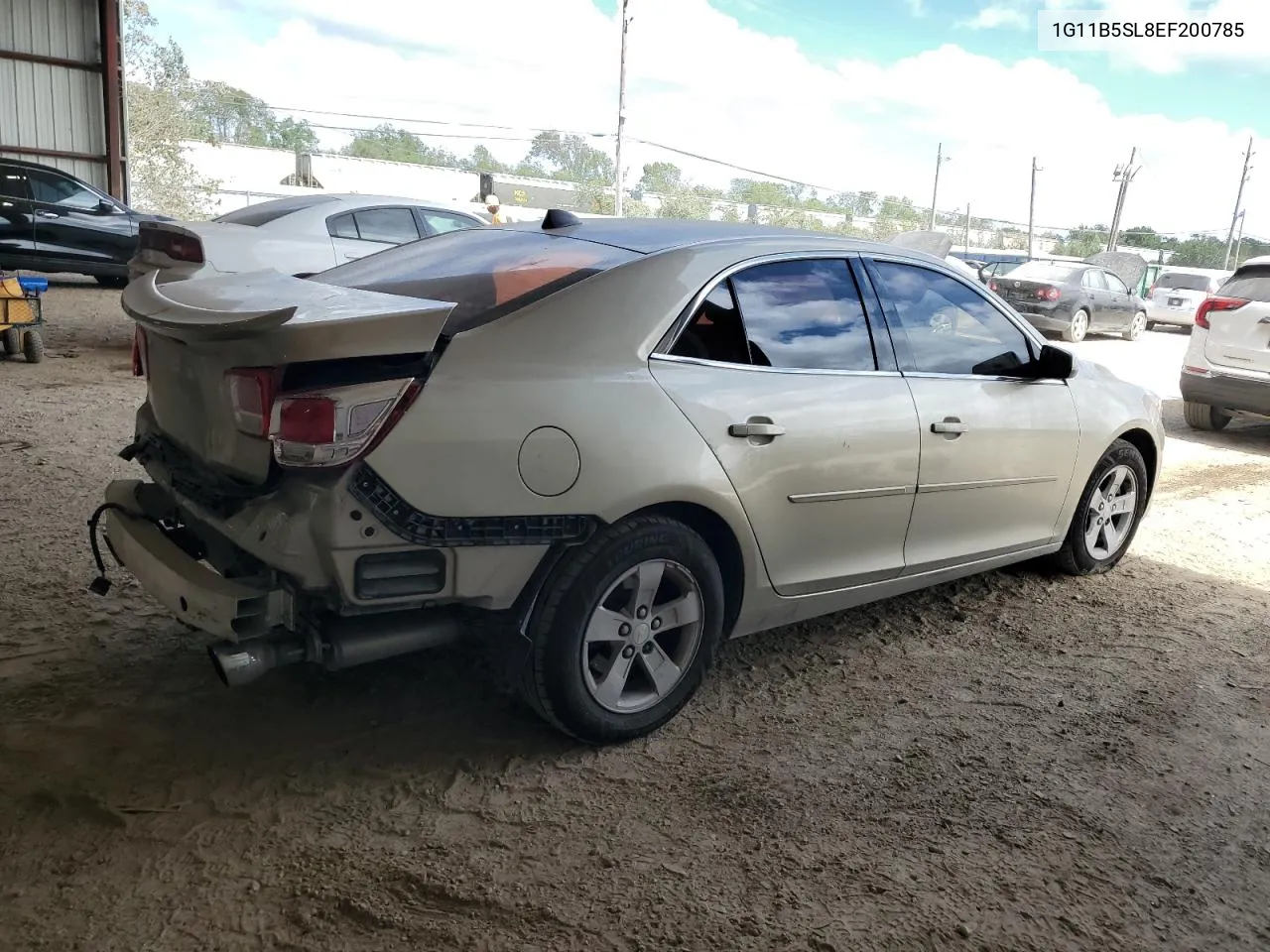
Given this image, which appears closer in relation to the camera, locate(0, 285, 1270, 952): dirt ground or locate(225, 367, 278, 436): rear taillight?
locate(0, 285, 1270, 952): dirt ground

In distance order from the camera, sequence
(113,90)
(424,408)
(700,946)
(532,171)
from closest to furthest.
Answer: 1. (700,946)
2. (424,408)
3. (113,90)
4. (532,171)

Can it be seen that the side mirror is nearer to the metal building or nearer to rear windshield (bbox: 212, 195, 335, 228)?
rear windshield (bbox: 212, 195, 335, 228)

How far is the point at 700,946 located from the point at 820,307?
2.15 m

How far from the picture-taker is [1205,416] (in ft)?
30.6

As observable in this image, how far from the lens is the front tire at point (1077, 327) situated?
17.8 meters

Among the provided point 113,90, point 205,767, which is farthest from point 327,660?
point 113,90

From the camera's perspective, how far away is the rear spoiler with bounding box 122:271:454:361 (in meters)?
2.47

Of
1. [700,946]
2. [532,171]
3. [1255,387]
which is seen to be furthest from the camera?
[532,171]

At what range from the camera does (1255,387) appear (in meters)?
8.39

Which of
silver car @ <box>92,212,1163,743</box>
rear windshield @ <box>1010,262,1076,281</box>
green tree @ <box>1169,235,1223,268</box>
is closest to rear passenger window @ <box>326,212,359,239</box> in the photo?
silver car @ <box>92,212,1163,743</box>

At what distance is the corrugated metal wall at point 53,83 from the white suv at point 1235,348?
55.3ft

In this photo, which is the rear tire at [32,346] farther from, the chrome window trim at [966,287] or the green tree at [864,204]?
the green tree at [864,204]

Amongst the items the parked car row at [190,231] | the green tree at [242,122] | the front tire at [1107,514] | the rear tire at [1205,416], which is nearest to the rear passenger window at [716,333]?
the parked car row at [190,231]

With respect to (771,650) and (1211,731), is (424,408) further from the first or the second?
(1211,731)
